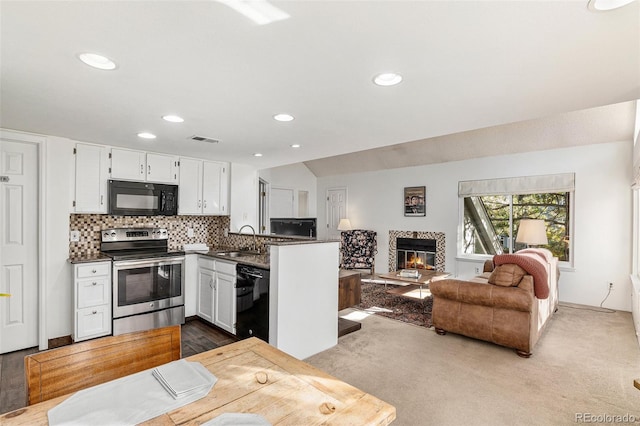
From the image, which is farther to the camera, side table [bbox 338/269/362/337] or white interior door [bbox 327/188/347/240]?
white interior door [bbox 327/188/347/240]

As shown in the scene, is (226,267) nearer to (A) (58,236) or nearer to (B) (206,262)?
(B) (206,262)

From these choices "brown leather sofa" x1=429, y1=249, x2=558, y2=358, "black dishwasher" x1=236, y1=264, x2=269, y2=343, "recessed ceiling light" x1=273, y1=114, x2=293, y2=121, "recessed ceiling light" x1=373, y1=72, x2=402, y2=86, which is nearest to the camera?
"recessed ceiling light" x1=373, y1=72, x2=402, y2=86

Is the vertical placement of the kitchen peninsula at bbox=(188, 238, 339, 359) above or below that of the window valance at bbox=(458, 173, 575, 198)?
below

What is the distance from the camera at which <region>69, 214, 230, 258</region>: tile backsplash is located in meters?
3.66

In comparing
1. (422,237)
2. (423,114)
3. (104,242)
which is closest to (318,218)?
(422,237)

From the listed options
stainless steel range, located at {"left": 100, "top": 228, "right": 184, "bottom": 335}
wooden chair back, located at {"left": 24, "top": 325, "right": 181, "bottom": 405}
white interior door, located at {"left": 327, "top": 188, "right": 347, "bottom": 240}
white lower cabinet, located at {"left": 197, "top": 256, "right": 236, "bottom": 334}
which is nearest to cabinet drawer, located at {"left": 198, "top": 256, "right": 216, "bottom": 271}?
white lower cabinet, located at {"left": 197, "top": 256, "right": 236, "bottom": 334}

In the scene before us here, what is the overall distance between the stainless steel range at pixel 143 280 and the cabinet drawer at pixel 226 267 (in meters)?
0.56

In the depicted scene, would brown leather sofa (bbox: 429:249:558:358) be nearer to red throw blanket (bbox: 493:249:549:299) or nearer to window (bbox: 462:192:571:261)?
red throw blanket (bbox: 493:249:549:299)

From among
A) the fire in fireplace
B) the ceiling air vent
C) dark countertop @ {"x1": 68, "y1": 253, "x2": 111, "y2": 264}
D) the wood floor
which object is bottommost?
the wood floor

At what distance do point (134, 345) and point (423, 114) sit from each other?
7.83ft

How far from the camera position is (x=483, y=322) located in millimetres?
3330

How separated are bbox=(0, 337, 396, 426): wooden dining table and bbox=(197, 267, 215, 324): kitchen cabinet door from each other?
2641 mm

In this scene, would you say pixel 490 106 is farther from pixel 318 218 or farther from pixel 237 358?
pixel 318 218

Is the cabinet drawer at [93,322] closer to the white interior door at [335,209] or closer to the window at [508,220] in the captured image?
the white interior door at [335,209]
